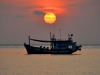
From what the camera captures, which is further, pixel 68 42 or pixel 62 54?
pixel 62 54

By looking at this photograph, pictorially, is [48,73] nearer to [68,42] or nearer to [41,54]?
[68,42]

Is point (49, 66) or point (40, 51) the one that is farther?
point (40, 51)

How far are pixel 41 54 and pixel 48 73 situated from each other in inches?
1880

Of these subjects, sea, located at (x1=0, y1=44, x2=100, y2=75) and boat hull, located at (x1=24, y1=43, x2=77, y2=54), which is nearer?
sea, located at (x1=0, y1=44, x2=100, y2=75)

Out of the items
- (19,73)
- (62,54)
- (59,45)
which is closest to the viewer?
(19,73)

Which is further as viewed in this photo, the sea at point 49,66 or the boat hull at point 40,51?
the boat hull at point 40,51

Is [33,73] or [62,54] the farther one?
[62,54]

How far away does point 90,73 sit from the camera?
46.1 metres

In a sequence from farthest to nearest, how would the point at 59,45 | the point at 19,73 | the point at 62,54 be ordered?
the point at 62,54, the point at 59,45, the point at 19,73

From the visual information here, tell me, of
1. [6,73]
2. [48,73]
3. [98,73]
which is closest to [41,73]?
[48,73]

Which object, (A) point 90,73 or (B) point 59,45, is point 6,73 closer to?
(A) point 90,73

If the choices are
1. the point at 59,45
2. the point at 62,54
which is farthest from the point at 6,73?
the point at 62,54

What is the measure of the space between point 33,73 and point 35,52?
41.0 meters

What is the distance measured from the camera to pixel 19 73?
45.9 meters
